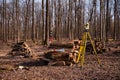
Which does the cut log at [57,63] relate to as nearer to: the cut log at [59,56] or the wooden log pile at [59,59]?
the wooden log pile at [59,59]

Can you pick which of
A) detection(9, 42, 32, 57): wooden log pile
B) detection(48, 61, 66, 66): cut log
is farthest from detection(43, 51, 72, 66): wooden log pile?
detection(9, 42, 32, 57): wooden log pile

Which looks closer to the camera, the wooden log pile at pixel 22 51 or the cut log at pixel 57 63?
the cut log at pixel 57 63

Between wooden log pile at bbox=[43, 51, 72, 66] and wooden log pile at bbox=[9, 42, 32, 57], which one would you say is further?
wooden log pile at bbox=[9, 42, 32, 57]

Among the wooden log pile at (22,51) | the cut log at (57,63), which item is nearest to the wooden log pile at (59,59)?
the cut log at (57,63)

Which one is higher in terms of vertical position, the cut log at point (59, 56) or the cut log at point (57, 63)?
the cut log at point (59, 56)

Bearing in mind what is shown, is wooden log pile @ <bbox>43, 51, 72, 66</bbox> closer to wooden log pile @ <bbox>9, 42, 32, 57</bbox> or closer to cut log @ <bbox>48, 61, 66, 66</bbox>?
cut log @ <bbox>48, 61, 66, 66</bbox>

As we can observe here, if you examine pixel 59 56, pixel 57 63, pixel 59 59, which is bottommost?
pixel 57 63

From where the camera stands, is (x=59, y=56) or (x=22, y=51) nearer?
(x=59, y=56)

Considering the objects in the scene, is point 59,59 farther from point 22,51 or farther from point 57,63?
point 22,51

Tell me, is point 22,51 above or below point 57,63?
above

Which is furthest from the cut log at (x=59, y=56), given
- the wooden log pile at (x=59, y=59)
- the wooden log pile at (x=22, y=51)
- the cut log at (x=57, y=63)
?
the wooden log pile at (x=22, y=51)

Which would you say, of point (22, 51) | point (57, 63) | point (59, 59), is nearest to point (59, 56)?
point (59, 59)

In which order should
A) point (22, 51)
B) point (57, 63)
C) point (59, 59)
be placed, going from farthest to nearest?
point (22, 51)
point (59, 59)
point (57, 63)

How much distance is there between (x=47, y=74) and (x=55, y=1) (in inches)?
1378
